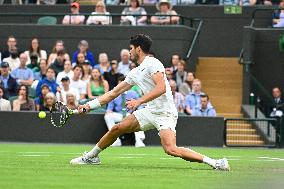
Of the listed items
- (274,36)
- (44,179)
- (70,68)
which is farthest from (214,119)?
(44,179)

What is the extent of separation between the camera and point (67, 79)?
86.0 feet

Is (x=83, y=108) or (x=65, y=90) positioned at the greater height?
(x=83, y=108)

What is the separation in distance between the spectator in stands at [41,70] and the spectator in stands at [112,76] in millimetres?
1600

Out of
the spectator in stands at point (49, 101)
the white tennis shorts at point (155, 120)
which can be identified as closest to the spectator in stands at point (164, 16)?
the spectator in stands at point (49, 101)

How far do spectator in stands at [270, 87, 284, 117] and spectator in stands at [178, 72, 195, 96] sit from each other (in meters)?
2.39

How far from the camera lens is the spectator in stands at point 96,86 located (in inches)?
1025

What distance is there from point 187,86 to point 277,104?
9.66 ft

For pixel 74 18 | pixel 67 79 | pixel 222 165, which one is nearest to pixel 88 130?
pixel 67 79

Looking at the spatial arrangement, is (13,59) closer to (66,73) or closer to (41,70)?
(41,70)

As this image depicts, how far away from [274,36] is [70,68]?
23.4ft

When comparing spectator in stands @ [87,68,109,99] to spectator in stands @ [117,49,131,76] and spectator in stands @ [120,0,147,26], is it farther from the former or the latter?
spectator in stands @ [120,0,147,26]

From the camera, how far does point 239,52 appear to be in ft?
106

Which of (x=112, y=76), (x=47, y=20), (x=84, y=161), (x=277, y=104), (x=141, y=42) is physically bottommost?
(x=277, y=104)

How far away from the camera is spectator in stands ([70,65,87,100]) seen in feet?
86.3
